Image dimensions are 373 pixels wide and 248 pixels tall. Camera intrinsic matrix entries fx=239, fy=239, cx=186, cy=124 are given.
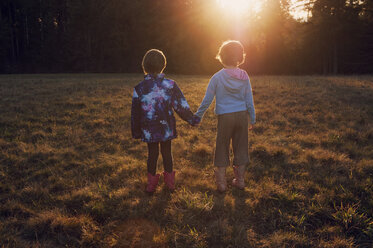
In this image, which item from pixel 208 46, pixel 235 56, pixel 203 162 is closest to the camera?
pixel 235 56

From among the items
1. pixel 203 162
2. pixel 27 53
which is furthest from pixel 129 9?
pixel 203 162

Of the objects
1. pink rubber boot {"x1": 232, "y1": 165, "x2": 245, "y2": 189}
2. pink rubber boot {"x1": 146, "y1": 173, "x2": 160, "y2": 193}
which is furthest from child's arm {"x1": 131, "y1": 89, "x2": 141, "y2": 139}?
pink rubber boot {"x1": 232, "y1": 165, "x2": 245, "y2": 189}

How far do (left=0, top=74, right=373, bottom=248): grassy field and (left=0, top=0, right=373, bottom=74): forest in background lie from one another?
31.1 meters

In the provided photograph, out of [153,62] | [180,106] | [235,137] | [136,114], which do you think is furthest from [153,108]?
[235,137]

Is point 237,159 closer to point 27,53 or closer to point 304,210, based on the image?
point 304,210

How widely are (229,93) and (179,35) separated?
3950 centimetres

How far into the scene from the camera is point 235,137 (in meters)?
3.59

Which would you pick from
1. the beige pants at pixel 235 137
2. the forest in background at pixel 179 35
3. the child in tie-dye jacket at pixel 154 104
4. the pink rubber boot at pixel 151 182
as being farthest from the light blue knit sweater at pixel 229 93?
the forest in background at pixel 179 35

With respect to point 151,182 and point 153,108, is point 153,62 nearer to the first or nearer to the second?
point 153,108

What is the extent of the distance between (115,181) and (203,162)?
1.71 m

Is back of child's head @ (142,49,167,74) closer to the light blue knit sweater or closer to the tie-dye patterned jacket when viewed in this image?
the tie-dye patterned jacket

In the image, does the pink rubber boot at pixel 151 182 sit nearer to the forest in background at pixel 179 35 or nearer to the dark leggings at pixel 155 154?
the dark leggings at pixel 155 154

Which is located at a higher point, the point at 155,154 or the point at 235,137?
the point at 235,137

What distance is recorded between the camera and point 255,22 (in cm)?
3444
